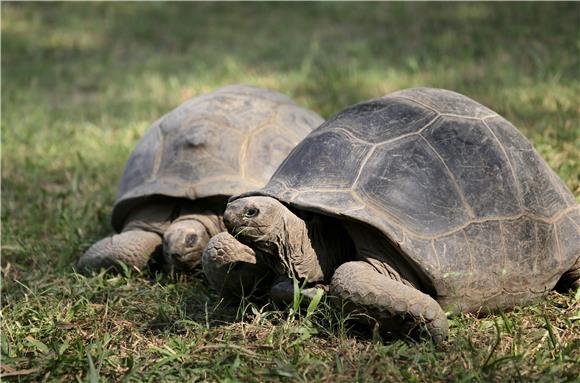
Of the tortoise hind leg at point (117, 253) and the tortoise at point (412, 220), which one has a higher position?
the tortoise at point (412, 220)

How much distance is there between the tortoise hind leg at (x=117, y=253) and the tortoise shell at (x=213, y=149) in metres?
0.28

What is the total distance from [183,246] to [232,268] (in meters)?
0.69

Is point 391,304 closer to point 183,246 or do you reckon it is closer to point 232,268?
point 232,268

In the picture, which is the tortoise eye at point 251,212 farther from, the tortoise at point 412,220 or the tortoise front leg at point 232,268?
the tortoise front leg at point 232,268

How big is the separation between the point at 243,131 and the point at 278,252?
145cm

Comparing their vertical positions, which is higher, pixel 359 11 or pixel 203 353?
pixel 359 11

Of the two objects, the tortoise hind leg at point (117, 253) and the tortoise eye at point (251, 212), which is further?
the tortoise hind leg at point (117, 253)

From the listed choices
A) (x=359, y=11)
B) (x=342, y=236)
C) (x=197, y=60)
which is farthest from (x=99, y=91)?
(x=342, y=236)

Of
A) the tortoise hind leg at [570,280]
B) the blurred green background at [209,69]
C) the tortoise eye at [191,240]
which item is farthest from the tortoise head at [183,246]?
the tortoise hind leg at [570,280]

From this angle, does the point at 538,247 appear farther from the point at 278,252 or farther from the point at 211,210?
the point at 211,210

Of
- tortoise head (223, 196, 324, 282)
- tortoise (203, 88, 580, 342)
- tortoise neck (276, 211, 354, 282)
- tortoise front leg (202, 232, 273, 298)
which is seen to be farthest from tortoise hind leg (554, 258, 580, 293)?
tortoise front leg (202, 232, 273, 298)

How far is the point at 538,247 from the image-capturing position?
3.06 m

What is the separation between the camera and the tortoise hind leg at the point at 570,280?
3.22m

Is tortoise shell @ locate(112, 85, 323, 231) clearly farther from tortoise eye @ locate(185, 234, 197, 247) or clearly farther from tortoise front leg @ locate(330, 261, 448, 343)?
tortoise front leg @ locate(330, 261, 448, 343)
